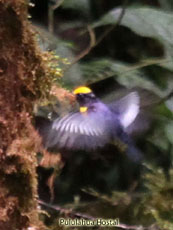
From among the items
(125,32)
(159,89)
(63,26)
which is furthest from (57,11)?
(159,89)

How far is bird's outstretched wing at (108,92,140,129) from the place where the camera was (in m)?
1.51

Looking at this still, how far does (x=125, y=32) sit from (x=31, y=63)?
1808mm

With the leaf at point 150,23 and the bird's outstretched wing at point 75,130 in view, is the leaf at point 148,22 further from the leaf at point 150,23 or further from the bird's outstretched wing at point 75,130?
the bird's outstretched wing at point 75,130

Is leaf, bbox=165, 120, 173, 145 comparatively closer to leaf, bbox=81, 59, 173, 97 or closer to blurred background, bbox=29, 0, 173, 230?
blurred background, bbox=29, 0, 173, 230

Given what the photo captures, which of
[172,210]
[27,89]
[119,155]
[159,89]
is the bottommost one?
[172,210]

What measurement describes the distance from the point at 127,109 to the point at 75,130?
310 mm

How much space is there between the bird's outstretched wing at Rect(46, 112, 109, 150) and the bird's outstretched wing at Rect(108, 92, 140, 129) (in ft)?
0.41

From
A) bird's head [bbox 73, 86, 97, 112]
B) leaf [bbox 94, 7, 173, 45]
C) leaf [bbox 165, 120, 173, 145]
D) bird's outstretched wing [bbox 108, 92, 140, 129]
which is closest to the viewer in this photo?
bird's head [bbox 73, 86, 97, 112]

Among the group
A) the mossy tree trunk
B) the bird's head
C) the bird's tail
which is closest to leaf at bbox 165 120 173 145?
the bird's tail

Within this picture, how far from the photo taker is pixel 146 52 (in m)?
2.82

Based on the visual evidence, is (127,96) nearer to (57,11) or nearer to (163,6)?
(163,6)

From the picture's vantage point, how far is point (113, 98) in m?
1.73

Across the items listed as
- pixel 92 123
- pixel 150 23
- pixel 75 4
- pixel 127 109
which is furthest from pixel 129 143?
pixel 75 4

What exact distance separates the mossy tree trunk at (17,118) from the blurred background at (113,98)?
92mm
